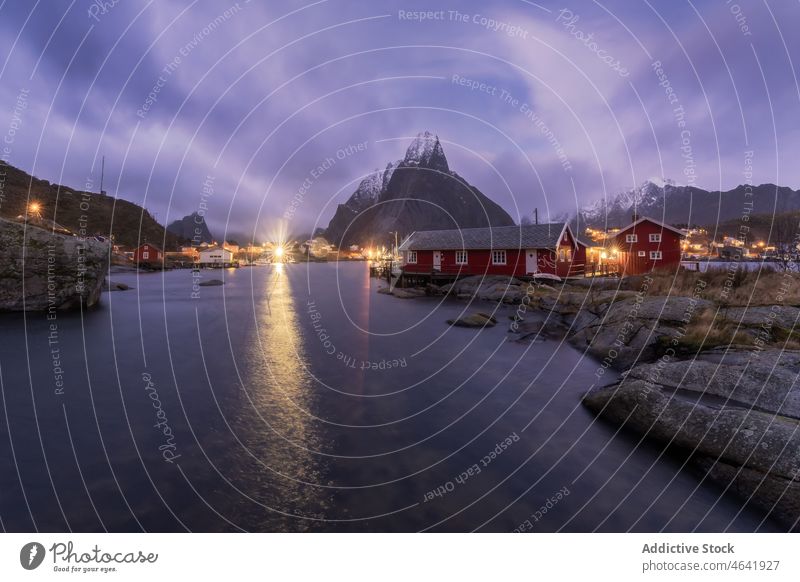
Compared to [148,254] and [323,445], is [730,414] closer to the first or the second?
[323,445]

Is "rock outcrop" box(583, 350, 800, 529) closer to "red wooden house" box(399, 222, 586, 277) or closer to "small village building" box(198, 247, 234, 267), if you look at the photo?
"red wooden house" box(399, 222, 586, 277)

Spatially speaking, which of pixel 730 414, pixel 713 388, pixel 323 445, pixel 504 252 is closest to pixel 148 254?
pixel 504 252

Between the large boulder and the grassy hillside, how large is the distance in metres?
65.0

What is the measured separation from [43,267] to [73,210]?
115 metres

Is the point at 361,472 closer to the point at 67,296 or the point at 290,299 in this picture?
the point at 67,296

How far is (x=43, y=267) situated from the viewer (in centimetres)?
2708

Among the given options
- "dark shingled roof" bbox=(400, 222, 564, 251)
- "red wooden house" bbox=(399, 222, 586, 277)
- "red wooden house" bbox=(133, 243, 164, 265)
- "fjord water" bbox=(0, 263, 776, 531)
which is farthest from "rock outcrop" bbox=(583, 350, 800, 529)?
"red wooden house" bbox=(133, 243, 164, 265)

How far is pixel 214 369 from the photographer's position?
17.8 meters

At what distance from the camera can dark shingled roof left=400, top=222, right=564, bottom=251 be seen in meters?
42.9

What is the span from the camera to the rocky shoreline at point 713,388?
25.9 ft

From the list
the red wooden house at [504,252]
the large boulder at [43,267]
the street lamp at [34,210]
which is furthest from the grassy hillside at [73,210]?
the red wooden house at [504,252]

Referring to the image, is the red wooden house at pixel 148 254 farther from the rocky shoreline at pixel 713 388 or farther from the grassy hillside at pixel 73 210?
the rocky shoreline at pixel 713 388
